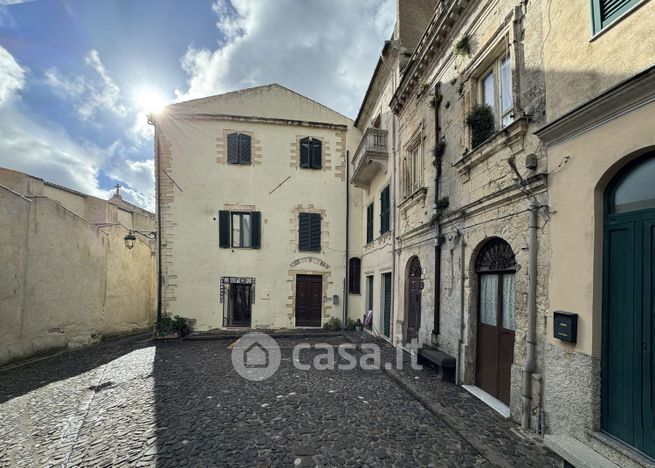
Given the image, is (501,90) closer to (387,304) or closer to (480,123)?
(480,123)

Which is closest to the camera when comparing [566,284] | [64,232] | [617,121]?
[617,121]

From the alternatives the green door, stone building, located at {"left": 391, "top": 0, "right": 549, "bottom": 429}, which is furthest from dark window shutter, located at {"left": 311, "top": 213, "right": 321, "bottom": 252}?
stone building, located at {"left": 391, "top": 0, "right": 549, "bottom": 429}

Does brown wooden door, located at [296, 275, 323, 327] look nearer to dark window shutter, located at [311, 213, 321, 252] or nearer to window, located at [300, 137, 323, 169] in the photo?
dark window shutter, located at [311, 213, 321, 252]

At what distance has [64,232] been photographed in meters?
10.2

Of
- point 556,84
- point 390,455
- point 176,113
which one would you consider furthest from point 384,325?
point 176,113

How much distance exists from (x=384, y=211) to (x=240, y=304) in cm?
718

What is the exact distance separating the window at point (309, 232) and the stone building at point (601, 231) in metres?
10.3

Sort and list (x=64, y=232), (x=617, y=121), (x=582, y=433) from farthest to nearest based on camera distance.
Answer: (x=64, y=232) → (x=582, y=433) → (x=617, y=121)

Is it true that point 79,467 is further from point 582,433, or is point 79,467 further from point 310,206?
point 310,206

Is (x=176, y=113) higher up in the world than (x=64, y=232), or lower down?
higher up

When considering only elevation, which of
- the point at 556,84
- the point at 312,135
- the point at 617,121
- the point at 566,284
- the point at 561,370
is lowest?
the point at 561,370

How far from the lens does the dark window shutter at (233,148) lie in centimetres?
1351

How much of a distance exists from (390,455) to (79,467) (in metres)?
3.64

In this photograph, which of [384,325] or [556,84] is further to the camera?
[384,325]
